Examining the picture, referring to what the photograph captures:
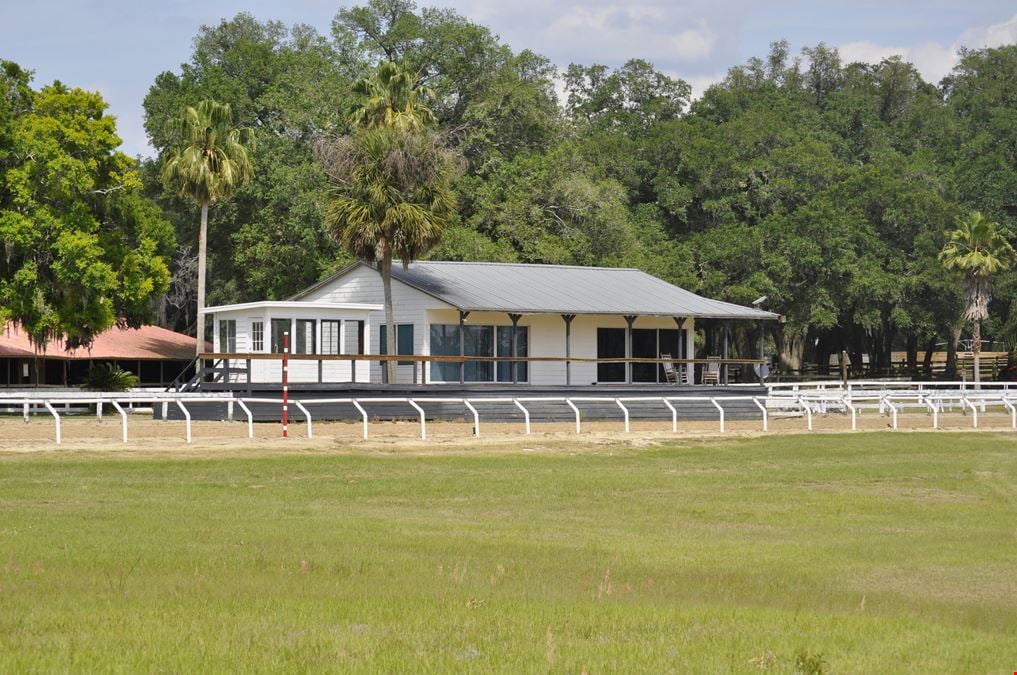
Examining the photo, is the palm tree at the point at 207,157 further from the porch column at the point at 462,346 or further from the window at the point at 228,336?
the porch column at the point at 462,346

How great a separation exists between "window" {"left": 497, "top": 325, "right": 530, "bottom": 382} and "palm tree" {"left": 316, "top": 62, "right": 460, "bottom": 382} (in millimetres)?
4116

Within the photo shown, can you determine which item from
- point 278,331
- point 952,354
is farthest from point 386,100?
point 952,354

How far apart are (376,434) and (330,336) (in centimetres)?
1306

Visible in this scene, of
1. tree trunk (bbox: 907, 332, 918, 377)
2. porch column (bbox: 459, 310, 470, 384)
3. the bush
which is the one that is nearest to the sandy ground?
porch column (bbox: 459, 310, 470, 384)

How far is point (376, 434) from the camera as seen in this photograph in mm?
30656

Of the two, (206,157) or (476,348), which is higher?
(206,157)

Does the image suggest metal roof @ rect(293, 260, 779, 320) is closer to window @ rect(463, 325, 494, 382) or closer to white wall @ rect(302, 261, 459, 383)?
white wall @ rect(302, 261, 459, 383)

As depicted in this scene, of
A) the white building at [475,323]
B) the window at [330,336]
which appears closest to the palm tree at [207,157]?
the white building at [475,323]

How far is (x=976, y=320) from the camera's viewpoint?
61906 millimetres

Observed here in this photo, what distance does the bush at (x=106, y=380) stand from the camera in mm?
47875

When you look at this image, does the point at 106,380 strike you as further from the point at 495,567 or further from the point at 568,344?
the point at 495,567

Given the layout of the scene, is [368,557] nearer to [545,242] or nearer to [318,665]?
[318,665]

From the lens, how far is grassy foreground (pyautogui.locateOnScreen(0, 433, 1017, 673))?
28.6 ft

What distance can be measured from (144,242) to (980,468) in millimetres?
30834
